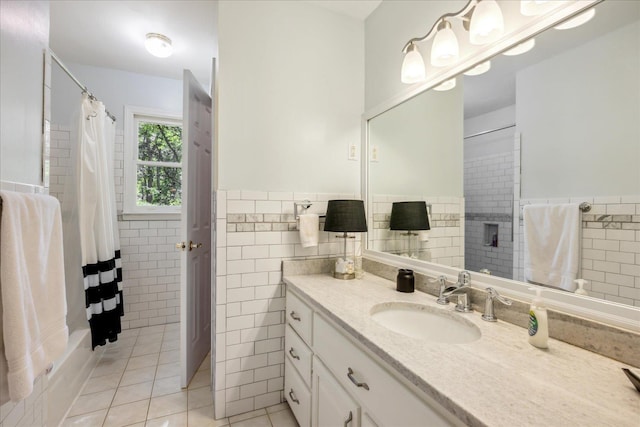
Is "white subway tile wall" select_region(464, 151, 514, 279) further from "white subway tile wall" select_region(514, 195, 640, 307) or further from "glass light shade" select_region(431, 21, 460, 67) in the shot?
"glass light shade" select_region(431, 21, 460, 67)

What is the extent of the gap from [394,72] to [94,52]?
2.56m

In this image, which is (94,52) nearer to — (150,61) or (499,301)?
(150,61)

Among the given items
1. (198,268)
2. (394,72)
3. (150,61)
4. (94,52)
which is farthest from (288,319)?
(94,52)

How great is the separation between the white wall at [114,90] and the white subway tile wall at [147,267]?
334 millimetres

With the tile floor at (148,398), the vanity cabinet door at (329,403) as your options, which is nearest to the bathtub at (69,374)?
the tile floor at (148,398)

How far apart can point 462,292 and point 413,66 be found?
1.16m

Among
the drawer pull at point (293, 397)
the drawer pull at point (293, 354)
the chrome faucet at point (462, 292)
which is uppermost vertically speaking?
the chrome faucet at point (462, 292)

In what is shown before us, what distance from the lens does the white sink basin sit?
113 centimetres

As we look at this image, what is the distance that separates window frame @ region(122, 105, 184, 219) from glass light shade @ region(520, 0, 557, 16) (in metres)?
3.04

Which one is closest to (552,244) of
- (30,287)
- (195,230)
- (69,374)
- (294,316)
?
(294,316)

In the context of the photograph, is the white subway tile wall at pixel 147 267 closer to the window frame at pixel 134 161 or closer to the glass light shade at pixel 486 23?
the window frame at pixel 134 161

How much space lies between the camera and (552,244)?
100cm


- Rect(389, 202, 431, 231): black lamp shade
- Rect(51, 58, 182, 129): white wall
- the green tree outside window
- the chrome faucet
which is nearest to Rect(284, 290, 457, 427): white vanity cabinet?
the chrome faucet

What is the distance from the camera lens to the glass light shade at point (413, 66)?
1.50 m
